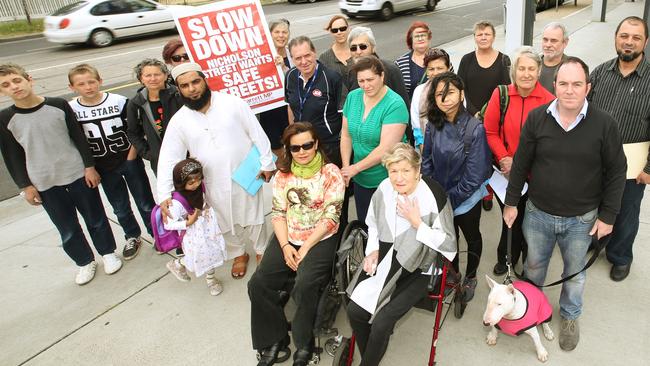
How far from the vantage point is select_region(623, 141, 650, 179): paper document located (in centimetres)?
307

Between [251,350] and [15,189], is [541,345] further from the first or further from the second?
[15,189]

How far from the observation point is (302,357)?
305cm

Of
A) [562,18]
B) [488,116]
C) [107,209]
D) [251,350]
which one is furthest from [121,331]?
[562,18]

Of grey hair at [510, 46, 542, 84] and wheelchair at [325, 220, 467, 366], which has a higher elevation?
grey hair at [510, 46, 542, 84]

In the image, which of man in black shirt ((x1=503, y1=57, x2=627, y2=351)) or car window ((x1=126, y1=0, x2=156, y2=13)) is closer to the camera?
man in black shirt ((x1=503, y1=57, x2=627, y2=351))

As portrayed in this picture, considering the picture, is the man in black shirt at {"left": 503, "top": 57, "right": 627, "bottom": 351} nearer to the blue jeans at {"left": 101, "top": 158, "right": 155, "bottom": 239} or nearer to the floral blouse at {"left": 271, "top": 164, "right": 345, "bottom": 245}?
the floral blouse at {"left": 271, "top": 164, "right": 345, "bottom": 245}

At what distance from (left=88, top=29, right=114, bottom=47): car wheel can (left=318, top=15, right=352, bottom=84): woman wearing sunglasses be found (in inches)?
531

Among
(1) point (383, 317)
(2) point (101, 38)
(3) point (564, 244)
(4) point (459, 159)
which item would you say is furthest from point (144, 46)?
(3) point (564, 244)

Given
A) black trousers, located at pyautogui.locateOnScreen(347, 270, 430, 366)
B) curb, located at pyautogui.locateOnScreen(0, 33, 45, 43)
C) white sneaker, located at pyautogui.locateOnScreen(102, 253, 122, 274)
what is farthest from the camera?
curb, located at pyautogui.locateOnScreen(0, 33, 45, 43)

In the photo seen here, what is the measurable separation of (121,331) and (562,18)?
18171 mm

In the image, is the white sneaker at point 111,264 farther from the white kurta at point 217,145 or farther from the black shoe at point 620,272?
the black shoe at point 620,272

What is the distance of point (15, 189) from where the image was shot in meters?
6.30

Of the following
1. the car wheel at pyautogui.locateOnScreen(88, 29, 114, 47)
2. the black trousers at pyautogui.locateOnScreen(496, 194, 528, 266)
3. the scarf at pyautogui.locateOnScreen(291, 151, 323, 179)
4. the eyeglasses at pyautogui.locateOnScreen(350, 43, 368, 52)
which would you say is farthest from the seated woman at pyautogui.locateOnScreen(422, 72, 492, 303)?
the car wheel at pyautogui.locateOnScreen(88, 29, 114, 47)

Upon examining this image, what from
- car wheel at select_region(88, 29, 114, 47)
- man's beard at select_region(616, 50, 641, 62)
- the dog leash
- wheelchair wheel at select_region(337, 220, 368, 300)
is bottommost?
the dog leash
